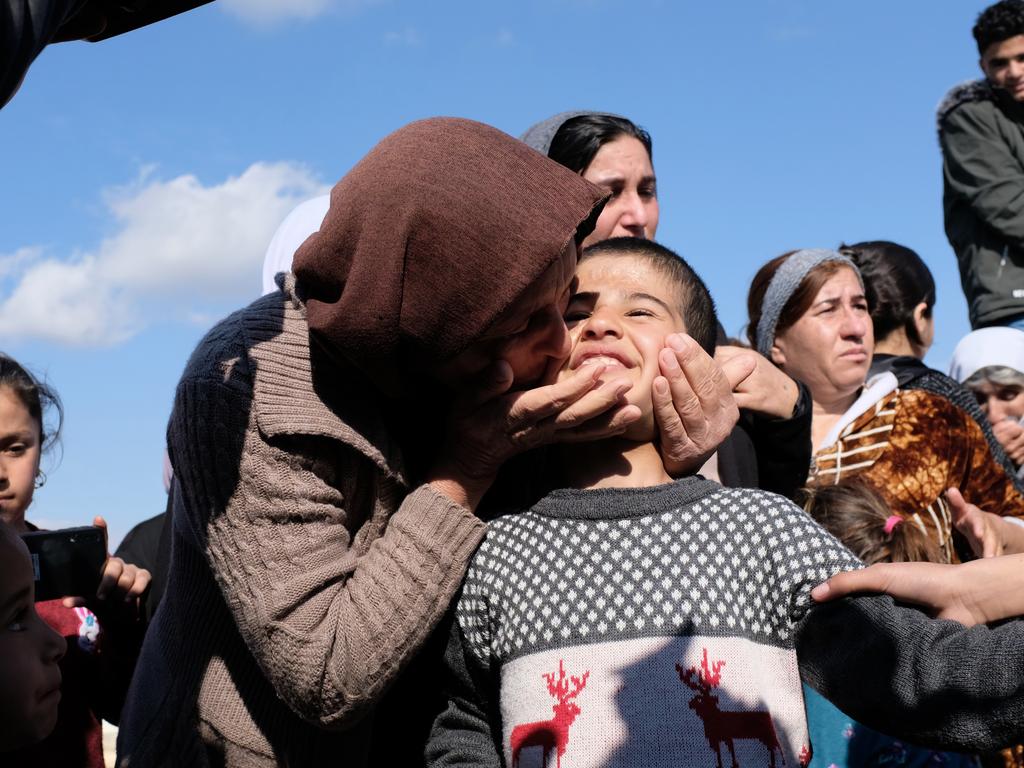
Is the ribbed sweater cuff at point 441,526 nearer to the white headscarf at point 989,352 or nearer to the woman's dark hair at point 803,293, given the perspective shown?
the woman's dark hair at point 803,293

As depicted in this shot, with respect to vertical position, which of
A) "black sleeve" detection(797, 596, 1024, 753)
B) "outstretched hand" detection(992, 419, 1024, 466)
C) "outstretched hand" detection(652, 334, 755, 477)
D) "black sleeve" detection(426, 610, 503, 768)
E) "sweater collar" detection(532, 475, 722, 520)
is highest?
"outstretched hand" detection(652, 334, 755, 477)

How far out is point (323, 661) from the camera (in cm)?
207

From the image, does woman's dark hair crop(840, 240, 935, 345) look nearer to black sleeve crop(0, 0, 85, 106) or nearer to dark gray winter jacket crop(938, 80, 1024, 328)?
dark gray winter jacket crop(938, 80, 1024, 328)

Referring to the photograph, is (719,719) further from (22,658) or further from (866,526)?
(866,526)

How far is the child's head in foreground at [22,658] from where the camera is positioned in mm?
2537

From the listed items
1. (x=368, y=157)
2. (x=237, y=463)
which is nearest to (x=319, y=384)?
(x=237, y=463)

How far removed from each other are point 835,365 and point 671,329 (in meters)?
2.37

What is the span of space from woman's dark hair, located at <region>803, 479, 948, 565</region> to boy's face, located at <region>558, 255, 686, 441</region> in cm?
117

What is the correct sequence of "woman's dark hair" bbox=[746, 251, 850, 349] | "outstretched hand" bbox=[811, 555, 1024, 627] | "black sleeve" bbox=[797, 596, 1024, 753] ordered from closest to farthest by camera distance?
"black sleeve" bbox=[797, 596, 1024, 753] < "outstretched hand" bbox=[811, 555, 1024, 627] < "woman's dark hair" bbox=[746, 251, 850, 349]

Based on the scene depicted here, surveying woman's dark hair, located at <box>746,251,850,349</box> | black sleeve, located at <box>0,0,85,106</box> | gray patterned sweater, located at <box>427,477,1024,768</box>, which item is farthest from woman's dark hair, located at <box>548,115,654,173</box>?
black sleeve, located at <box>0,0,85,106</box>

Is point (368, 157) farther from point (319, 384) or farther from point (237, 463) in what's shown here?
point (237, 463)

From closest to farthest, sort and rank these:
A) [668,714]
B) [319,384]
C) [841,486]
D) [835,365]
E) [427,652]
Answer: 1. [668,714]
2. [319,384]
3. [427,652]
4. [841,486]
5. [835,365]

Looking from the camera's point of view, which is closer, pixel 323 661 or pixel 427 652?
pixel 323 661

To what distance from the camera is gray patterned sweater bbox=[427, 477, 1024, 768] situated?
1.94 metres
